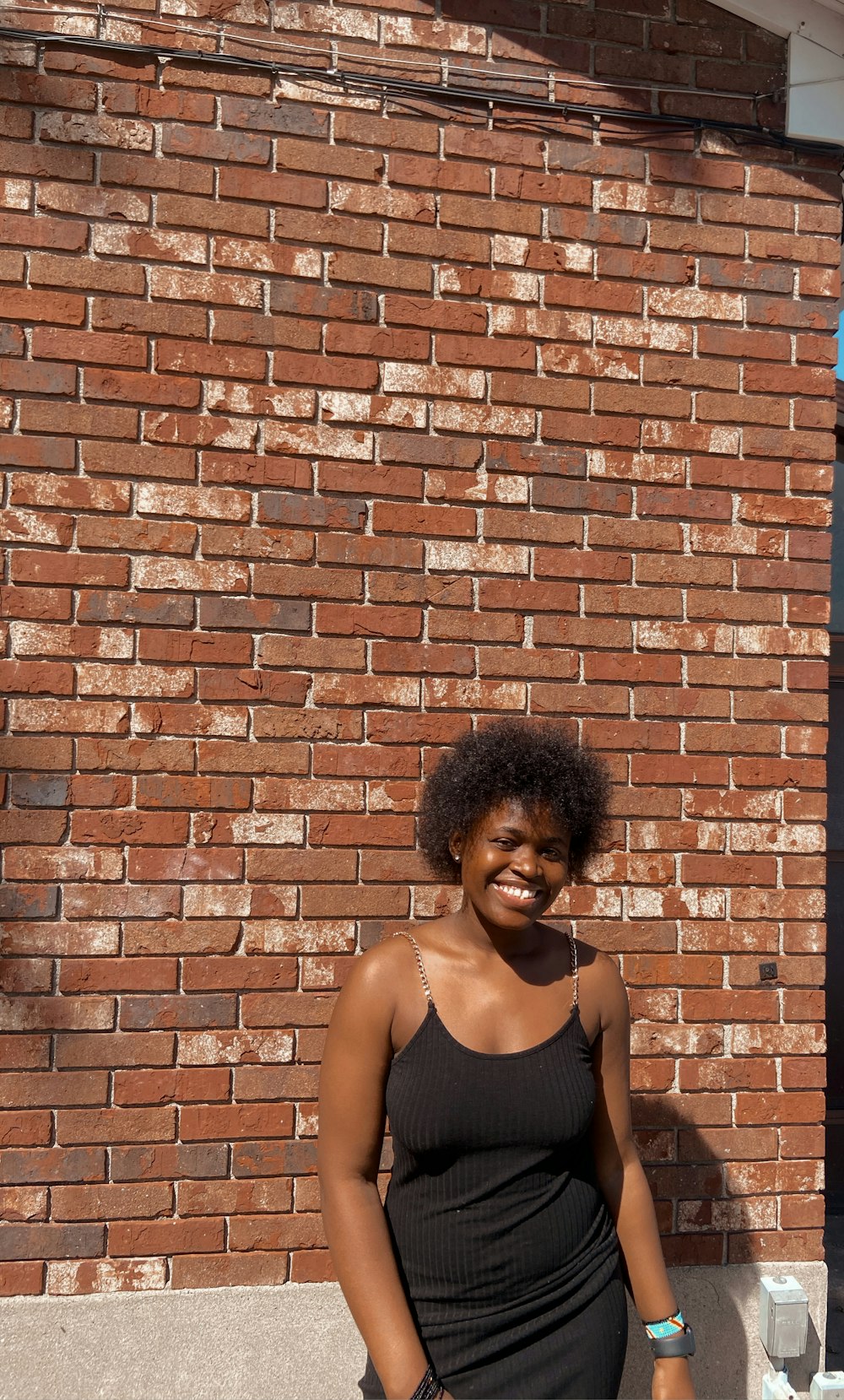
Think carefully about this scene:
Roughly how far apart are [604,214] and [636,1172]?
2.55m

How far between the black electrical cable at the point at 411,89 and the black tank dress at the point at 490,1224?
7.97 ft

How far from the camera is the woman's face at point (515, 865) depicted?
85.3 inches

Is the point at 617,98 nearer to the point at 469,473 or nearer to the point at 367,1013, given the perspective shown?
the point at 469,473

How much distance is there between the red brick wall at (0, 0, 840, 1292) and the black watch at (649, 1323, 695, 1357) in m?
0.91

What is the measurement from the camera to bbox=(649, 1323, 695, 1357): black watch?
2.23 m

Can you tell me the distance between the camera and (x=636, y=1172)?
2.34 metres

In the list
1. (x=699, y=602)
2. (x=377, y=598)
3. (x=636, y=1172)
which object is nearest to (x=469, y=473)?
(x=377, y=598)

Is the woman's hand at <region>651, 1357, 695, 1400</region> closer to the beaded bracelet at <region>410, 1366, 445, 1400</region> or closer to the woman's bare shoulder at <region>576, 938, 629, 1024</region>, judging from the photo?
the beaded bracelet at <region>410, 1366, 445, 1400</region>

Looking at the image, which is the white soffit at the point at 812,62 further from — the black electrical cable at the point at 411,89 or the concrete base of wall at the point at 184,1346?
the concrete base of wall at the point at 184,1346

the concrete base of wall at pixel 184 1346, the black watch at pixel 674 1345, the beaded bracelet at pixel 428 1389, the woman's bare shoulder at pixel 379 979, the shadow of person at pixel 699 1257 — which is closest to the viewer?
the beaded bracelet at pixel 428 1389

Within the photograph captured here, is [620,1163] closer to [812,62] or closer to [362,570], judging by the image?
[362,570]

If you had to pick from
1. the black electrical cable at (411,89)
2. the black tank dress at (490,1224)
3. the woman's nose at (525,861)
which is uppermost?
the black electrical cable at (411,89)

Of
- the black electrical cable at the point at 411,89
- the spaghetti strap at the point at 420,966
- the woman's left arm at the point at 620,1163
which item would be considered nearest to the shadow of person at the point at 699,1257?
the woman's left arm at the point at 620,1163

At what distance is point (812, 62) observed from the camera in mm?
3340
